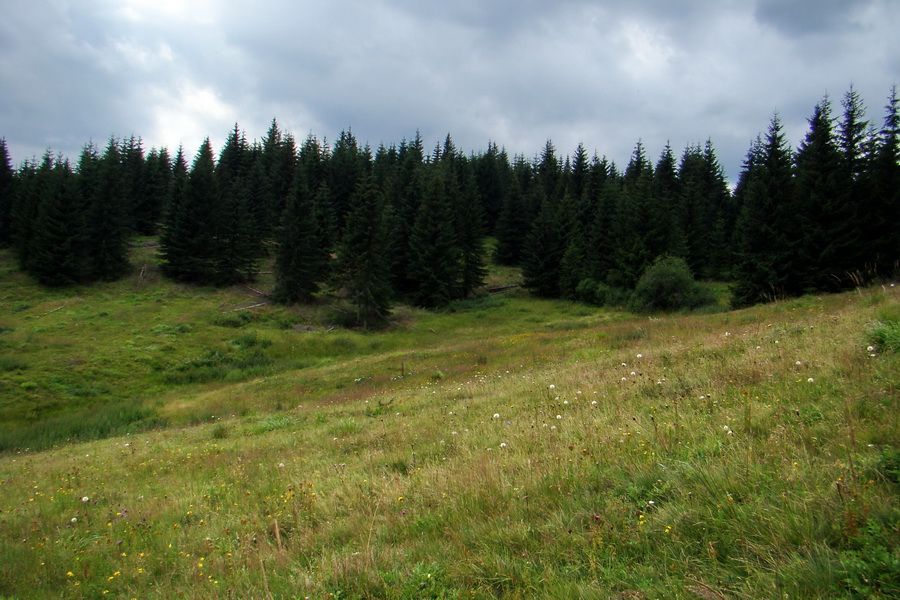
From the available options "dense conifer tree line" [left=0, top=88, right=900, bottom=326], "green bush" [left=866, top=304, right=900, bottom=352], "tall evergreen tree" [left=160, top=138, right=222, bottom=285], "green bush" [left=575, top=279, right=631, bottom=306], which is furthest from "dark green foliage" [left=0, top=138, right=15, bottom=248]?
"green bush" [left=866, top=304, right=900, bottom=352]

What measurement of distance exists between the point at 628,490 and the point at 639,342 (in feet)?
39.3

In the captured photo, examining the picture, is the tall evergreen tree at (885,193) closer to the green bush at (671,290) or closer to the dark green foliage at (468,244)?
the green bush at (671,290)

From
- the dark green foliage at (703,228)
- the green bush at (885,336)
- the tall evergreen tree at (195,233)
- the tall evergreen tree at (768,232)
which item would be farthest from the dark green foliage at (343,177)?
the green bush at (885,336)

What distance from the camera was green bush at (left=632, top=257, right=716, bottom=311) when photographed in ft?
121

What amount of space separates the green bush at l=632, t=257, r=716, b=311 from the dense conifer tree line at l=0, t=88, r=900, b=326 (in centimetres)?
129

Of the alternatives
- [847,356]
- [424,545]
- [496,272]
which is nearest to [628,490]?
[424,545]

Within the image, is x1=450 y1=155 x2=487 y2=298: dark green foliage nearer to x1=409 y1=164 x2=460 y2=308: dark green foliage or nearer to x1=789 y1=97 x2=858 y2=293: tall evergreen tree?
x1=409 y1=164 x2=460 y2=308: dark green foliage

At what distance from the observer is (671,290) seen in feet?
124

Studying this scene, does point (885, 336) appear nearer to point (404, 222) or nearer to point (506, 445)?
point (506, 445)

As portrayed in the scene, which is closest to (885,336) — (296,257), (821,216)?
(821,216)

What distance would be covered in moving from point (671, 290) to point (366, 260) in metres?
28.0

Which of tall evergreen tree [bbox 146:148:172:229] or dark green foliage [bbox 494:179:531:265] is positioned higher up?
tall evergreen tree [bbox 146:148:172:229]

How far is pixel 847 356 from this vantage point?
5.65 metres

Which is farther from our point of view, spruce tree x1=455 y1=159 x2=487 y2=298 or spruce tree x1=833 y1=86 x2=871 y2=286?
spruce tree x1=455 y1=159 x2=487 y2=298
